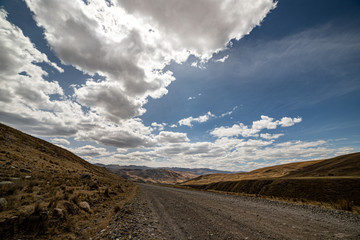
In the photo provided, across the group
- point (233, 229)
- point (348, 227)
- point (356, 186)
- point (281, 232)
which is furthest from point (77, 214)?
point (356, 186)

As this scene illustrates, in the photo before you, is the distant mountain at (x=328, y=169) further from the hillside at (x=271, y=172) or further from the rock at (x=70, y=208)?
the rock at (x=70, y=208)

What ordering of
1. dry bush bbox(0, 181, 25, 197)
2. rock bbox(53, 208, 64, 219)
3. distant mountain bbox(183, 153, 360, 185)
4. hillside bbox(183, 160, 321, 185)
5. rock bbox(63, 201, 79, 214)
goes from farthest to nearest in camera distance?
hillside bbox(183, 160, 321, 185) → distant mountain bbox(183, 153, 360, 185) → dry bush bbox(0, 181, 25, 197) → rock bbox(63, 201, 79, 214) → rock bbox(53, 208, 64, 219)

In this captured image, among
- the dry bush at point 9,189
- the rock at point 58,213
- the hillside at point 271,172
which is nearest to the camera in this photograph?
the rock at point 58,213

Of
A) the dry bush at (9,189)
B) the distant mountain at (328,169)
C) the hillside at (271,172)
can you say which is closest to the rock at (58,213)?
→ the dry bush at (9,189)

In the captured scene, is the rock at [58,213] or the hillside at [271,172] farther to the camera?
the hillside at [271,172]

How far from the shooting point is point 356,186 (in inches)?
1320

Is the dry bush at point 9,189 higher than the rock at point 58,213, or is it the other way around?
the dry bush at point 9,189

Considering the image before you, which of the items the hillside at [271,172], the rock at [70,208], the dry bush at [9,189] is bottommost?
the hillside at [271,172]

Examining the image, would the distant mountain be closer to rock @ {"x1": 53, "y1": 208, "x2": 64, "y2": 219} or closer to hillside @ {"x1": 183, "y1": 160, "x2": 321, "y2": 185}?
hillside @ {"x1": 183, "y1": 160, "x2": 321, "y2": 185}

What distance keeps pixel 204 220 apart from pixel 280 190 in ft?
173

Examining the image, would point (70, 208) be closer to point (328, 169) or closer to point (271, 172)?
point (328, 169)

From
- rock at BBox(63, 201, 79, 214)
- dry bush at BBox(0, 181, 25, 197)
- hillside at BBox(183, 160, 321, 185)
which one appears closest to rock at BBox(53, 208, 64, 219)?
rock at BBox(63, 201, 79, 214)

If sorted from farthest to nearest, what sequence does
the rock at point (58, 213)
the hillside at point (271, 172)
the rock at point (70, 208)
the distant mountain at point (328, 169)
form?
the hillside at point (271, 172) < the distant mountain at point (328, 169) < the rock at point (70, 208) < the rock at point (58, 213)

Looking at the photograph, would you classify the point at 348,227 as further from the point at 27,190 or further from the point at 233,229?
the point at 27,190
